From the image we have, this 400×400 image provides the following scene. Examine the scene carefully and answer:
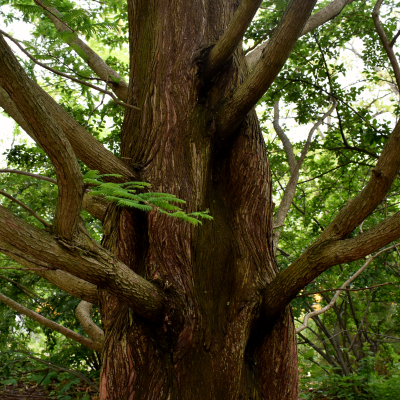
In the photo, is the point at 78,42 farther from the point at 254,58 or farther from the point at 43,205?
the point at 43,205

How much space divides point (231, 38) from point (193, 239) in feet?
4.42

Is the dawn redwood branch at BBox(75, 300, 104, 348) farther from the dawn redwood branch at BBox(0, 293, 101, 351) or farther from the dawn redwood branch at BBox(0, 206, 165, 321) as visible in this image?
the dawn redwood branch at BBox(0, 206, 165, 321)

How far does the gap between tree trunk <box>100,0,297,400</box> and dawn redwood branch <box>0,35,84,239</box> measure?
2.94ft

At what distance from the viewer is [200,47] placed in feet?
9.78

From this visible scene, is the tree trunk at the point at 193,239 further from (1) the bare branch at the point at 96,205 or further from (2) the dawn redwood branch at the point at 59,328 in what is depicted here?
(2) the dawn redwood branch at the point at 59,328

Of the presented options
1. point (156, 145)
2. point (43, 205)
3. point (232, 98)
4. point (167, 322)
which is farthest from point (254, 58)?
point (43, 205)

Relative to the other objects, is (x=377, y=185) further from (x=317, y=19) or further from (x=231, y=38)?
(x=317, y=19)

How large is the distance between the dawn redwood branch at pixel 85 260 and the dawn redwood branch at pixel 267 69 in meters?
1.27

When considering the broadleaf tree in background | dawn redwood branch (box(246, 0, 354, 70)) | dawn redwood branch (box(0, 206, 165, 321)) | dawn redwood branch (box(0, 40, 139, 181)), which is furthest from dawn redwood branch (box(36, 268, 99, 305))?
dawn redwood branch (box(246, 0, 354, 70))

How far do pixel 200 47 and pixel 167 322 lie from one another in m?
2.02

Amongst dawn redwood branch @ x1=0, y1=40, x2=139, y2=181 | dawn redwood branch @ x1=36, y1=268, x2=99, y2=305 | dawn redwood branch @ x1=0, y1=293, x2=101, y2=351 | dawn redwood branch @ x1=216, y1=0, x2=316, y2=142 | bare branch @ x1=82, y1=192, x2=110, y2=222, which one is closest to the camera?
dawn redwood branch @ x1=216, y1=0, x2=316, y2=142

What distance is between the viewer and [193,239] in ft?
8.39

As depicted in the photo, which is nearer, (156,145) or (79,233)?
(79,233)

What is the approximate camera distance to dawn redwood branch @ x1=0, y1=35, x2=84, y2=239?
1599 millimetres
